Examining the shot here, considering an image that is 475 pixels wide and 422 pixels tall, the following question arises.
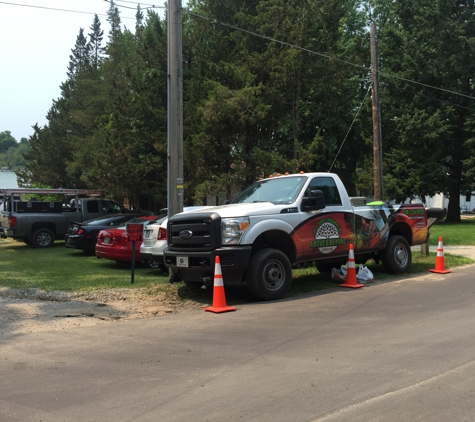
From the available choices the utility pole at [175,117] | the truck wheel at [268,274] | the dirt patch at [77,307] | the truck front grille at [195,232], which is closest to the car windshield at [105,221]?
the utility pole at [175,117]

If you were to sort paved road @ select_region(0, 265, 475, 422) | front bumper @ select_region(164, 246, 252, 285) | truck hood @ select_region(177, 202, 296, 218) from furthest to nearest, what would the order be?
truck hood @ select_region(177, 202, 296, 218) → front bumper @ select_region(164, 246, 252, 285) → paved road @ select_region(0, 265, 475, 422)

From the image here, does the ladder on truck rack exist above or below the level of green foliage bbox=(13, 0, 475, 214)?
below

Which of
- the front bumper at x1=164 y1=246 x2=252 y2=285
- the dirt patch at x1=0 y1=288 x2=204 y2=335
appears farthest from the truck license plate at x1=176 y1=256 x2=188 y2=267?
the dirt patch at x1=0 y1=288 x2=204 y2=335

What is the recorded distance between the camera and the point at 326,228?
988 cm

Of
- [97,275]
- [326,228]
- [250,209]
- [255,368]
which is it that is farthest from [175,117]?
[255,368]

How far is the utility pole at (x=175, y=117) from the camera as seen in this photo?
10.9 m

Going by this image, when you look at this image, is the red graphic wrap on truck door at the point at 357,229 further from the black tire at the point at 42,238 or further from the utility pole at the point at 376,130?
the black tire at the point at 42,238

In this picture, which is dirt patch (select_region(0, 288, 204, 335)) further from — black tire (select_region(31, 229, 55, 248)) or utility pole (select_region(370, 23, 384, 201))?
utility pole (select_region(370, 23, 384, 201))

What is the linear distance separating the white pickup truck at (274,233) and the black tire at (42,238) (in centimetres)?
1107

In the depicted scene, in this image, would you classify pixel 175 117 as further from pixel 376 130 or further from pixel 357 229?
pixel 376 130

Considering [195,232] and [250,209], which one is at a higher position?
[250,209]

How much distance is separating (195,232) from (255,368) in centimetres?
384

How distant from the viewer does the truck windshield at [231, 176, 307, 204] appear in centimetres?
974

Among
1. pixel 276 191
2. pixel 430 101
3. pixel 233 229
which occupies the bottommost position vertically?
pixel 233 229
